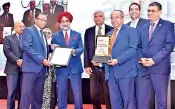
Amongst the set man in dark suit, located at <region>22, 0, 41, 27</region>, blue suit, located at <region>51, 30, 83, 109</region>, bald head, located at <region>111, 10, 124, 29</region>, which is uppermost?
man in dark suit, located at <region>22, 0, 41, 27</region>

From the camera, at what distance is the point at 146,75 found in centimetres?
416

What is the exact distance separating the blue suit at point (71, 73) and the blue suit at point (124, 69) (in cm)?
69

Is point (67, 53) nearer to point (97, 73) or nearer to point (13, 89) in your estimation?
point (97, 73)

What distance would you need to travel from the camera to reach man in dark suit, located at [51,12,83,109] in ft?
14.9

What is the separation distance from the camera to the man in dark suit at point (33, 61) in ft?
14.4

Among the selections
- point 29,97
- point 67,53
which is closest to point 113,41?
point 67,53

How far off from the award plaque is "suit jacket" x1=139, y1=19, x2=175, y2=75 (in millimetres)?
503

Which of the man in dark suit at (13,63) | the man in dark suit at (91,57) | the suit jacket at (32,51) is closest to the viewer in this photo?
the suit jacket at (32,51)

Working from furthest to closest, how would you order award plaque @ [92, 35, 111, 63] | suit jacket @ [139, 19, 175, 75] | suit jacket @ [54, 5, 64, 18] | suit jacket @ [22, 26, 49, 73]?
1. suit jacket @ [54, 5, 64, 18]
2. suit jacket @ [22, 26, 49, 73]
3. award plaque @ [92, 35, 111, 63]
4. suit jacket @ [139, 19, 175, 75]

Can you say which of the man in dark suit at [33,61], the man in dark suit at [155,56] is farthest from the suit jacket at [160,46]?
the man in dark suit at [33,61]

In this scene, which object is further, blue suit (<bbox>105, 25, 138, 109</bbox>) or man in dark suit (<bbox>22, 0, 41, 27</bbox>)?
man in dark suit (<bbox>22, 0, 41, 27</bbox>)

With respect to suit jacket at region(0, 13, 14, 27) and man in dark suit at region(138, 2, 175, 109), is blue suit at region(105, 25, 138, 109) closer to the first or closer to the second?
man in dark suit at region(138, 2, 175, 109)

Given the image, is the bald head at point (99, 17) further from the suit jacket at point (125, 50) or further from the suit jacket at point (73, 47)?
the suit jacket at point (125, 50)

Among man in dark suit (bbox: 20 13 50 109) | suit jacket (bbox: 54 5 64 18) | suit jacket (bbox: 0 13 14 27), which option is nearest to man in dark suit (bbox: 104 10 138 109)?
man in dark suit (bbox: 20 13 50 109)
